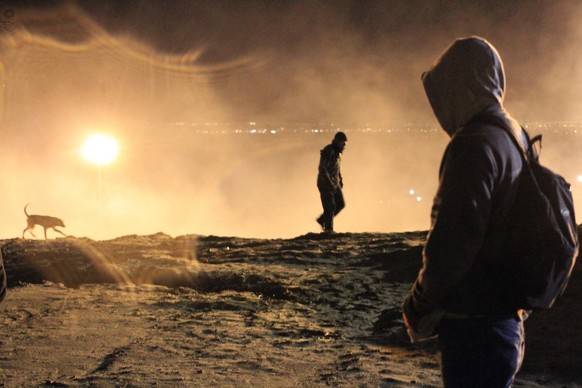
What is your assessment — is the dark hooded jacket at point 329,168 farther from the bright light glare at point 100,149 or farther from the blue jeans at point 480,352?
the bright light glare at point 100,149

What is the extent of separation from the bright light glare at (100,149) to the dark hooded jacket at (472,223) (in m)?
48.4

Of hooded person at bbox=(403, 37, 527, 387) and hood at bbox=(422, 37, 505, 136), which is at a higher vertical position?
hood at bbox=(422, 37, 505, 136)

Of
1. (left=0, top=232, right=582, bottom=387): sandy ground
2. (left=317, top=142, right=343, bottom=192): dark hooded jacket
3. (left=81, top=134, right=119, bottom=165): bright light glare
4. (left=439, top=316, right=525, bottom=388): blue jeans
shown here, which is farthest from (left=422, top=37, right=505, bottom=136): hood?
(left=81, top=134, right=119, bottom=165): bright light glare

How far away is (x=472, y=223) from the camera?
1772mm

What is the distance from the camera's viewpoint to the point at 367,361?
5113 millimetres

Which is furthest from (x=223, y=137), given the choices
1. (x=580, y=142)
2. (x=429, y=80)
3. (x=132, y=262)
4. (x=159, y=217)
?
(x=429, y=80)

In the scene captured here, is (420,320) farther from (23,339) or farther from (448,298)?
(23,339)

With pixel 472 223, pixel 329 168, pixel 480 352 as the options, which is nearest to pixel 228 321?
pixel 480 352

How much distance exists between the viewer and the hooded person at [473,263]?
178 centimetres

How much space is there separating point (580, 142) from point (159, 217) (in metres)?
57.2

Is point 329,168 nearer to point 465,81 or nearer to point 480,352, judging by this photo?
point 465,81

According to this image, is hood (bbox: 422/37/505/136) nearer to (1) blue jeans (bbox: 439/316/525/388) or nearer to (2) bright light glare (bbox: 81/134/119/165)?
(1) blue jeans (bbox: 439/316/525/388)

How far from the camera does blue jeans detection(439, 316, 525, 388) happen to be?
184cm

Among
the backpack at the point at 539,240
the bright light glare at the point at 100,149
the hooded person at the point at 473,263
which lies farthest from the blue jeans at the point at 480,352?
the bright light glare at the point at 100,149
